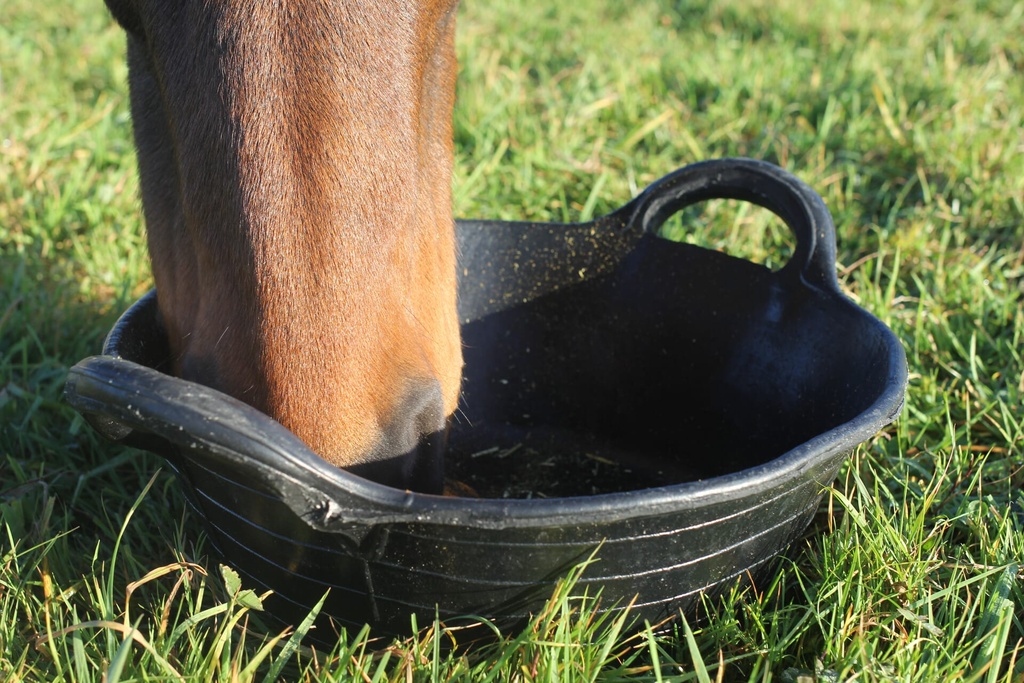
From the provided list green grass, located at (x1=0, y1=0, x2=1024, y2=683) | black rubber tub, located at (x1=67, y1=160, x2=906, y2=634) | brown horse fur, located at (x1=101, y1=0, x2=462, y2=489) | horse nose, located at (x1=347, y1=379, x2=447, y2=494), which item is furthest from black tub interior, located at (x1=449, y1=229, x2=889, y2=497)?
brown horse fur, located at (x1=101, y1=0, x2=462, y2=489)

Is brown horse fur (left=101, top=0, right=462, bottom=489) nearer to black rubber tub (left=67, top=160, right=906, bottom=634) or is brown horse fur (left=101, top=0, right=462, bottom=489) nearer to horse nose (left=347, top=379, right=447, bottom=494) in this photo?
horse nose (left=347, top=379, right=447, bottom=494)

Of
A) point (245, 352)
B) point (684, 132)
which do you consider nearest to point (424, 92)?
point (245, 352)

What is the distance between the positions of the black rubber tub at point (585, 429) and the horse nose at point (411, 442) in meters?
0.08

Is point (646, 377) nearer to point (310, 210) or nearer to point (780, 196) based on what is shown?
point (780, 196)

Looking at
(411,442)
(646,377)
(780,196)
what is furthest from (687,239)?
(411,442)

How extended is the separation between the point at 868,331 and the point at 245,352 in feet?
3.39

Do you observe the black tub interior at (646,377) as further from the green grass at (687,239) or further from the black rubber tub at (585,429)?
the green grass at (687,239)

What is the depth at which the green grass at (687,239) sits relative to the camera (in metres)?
1.38

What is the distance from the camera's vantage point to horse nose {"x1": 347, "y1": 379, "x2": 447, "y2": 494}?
3.95 ft

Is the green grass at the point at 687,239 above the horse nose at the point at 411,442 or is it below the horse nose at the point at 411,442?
below

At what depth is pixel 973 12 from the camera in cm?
433

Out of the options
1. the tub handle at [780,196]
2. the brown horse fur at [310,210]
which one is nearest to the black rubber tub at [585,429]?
the tub handle at [780,196]

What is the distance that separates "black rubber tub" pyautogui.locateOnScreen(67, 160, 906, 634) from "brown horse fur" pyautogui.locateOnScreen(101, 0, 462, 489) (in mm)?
111

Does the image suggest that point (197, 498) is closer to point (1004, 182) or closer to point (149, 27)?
point (149, 27)
